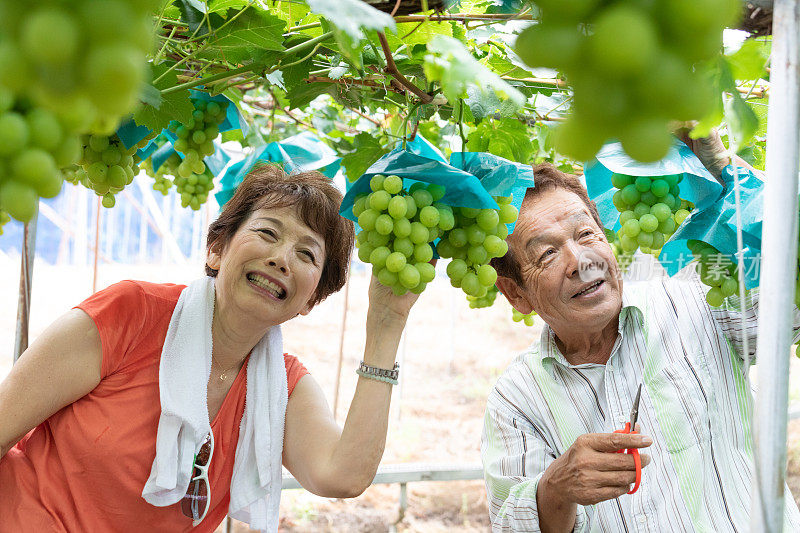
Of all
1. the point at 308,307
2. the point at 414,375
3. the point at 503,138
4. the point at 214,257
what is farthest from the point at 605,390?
the point at 414,375

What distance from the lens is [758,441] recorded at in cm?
54

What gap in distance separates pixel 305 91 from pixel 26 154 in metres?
0.96

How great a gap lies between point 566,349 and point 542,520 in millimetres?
438

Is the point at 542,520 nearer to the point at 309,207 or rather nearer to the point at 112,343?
the point at 309,207

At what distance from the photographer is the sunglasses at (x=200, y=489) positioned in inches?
58.5

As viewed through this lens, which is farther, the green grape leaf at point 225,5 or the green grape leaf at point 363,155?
the green grape leaf at point 363,155

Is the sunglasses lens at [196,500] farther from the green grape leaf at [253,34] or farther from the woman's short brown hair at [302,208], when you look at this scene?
the green grape leaf at [253,34]

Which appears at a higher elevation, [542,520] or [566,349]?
[566,349]

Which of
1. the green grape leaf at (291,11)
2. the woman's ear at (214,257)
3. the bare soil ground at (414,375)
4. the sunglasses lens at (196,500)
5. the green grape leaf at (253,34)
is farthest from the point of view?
the bare soil ground at (414,375)

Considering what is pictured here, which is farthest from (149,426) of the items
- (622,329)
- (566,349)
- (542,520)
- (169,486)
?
(622,329)

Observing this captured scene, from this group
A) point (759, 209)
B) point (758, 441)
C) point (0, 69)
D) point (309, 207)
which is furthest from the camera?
point (309, 207)

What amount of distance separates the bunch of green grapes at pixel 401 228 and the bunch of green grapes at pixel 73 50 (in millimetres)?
558

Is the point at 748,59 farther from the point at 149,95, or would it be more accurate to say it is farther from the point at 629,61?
the point at 149,95

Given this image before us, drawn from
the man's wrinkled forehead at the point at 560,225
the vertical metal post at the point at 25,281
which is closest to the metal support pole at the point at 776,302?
the man's wrinkled forehead at the point at 560,225
